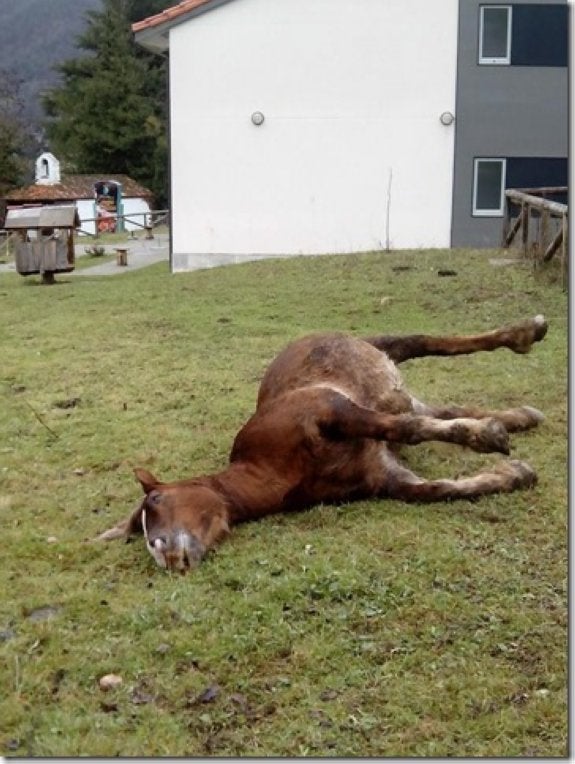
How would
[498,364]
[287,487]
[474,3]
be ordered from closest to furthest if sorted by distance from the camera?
[287,487], [498,364], [474,3]

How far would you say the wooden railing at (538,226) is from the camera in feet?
38.4

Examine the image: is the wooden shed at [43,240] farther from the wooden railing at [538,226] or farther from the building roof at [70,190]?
the building roof at [70,190]

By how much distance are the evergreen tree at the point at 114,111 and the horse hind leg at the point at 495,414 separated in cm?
4662

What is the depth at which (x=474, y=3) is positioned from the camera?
18.7 metres

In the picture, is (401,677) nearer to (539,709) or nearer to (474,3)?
(539,709)

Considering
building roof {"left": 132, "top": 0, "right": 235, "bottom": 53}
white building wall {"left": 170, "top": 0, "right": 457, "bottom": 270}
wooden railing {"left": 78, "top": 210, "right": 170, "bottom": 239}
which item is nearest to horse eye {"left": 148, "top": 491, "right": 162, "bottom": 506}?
white building wall {"left": 170, "top": 0, "right": 457, "bottom": 270}

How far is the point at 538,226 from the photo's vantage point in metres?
14.7

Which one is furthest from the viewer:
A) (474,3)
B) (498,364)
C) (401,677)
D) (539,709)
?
(474,3)

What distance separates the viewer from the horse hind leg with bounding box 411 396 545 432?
571cm

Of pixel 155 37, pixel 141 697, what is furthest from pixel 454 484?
pixel 155 37

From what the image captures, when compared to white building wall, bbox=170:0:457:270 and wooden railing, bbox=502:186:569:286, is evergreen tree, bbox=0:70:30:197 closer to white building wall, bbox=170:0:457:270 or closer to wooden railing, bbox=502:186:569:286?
white building wall, bbox=170:0:457:270

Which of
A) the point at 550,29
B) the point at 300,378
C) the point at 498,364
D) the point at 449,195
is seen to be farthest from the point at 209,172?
the point at 300,378

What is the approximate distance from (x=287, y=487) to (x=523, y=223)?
11.5m

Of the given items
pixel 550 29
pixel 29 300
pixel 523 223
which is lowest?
pixel 29 300
